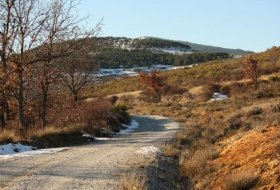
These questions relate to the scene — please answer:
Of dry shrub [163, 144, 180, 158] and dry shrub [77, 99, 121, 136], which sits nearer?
dry shrub [163, 144, 180, 158]

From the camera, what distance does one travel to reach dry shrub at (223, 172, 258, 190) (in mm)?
10680

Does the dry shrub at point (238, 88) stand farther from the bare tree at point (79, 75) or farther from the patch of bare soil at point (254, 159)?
the patch of bare soil at point (254, 159)

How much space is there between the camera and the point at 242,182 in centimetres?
1070

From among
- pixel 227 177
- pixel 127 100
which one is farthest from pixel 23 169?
pixel 127 100

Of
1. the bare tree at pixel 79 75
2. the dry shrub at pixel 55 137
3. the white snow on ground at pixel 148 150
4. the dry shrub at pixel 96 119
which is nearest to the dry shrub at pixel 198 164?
the white snow on ground at pixel 148 150

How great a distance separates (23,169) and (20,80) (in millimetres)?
11056

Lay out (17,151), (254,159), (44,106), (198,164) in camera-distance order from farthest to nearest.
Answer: (44,106) → (17,151) → (198,164) → (254,159)

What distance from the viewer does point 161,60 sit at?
7500 inches

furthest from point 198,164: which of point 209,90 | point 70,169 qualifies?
point 209,90

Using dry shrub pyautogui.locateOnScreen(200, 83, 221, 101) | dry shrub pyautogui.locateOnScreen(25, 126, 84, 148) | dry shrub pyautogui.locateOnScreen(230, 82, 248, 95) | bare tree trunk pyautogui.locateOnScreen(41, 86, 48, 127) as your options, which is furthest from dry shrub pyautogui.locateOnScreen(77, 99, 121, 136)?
dry shrub pyautogui.locateOnScreen(200, 83, 221, 101)

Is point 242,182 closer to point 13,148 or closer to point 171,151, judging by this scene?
point 171,151

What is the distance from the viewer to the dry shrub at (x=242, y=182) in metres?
10.7

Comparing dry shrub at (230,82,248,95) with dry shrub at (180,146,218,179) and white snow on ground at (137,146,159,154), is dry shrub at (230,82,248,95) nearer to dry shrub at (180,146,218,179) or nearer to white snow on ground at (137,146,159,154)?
white snow on ground at (137,146,159,154)

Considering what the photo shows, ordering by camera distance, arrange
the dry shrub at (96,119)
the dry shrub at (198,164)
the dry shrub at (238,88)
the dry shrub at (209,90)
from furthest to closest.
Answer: the dry shrub at (209,90), the dry shrub at (238,88), the dry shrub at (96,119), the dry shrub at (198,164)
